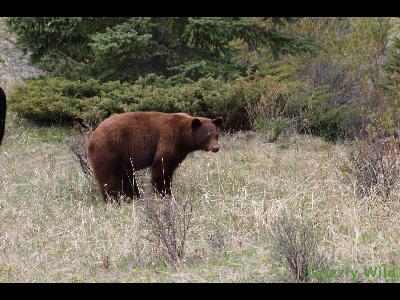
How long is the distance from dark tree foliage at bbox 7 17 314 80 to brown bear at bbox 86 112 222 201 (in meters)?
4.68

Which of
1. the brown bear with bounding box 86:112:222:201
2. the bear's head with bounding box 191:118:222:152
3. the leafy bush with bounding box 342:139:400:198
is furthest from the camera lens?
the bear's head with bounding box 191:118:222:152

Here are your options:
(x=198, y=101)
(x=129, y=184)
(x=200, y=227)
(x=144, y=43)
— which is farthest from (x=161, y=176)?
(x=144, y=43)

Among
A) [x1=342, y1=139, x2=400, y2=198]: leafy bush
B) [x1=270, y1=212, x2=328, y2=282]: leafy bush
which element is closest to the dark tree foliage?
[x1=342, y1=139, x2=400, y2=198]: leafy bush

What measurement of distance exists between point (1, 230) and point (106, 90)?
696 cm

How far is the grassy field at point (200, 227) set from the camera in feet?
22.8

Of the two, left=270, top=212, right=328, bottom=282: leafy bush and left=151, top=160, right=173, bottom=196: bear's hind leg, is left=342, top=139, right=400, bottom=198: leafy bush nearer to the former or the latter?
left=270, top=212, right=328, bottom=282: leafy bush

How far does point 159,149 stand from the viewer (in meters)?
10.3

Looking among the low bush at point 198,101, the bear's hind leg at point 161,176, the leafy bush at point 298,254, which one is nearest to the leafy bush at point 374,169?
the leafy bush at point 298,254

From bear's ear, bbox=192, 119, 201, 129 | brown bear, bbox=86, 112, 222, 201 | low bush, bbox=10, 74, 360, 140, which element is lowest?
low bush, bbox=10, 74, 360, 140

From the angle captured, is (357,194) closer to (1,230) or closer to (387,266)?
(387,266)

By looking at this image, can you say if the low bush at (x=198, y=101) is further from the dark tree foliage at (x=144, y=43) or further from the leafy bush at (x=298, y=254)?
the leafy bush at (x=298, y=254)

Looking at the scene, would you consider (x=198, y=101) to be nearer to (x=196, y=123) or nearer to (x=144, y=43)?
(x=144, y=43)

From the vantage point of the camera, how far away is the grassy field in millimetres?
6938

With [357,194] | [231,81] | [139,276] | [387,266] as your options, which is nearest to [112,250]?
[139,276]
